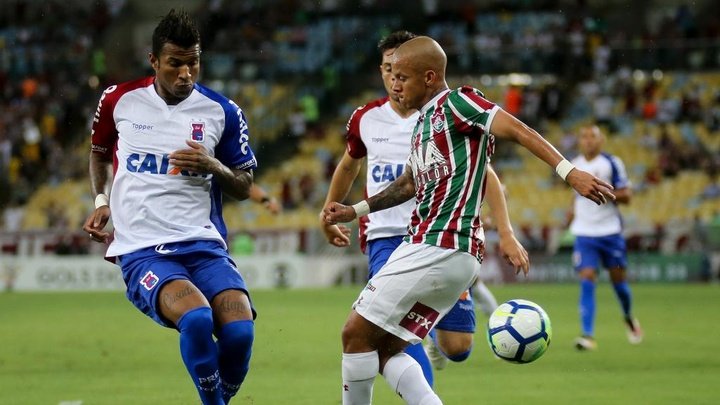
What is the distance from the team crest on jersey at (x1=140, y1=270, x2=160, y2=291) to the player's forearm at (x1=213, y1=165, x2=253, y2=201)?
0.69 m

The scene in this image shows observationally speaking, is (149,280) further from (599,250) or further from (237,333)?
(599,250)

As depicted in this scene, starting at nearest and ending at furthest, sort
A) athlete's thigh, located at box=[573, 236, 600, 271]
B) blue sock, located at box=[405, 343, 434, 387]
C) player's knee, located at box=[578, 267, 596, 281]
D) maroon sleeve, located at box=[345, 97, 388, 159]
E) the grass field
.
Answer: blue sock, located at box=[405, 343, 434, 387] → maroon sleeve, located at box=[345, 97, 388, 159] → the grass field → player's knee, located at box=[578, 267, 596, 281] → athlete's thigh, located at box=[573, 236, 600, 271]

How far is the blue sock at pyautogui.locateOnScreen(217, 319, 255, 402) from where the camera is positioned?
21.8 feet

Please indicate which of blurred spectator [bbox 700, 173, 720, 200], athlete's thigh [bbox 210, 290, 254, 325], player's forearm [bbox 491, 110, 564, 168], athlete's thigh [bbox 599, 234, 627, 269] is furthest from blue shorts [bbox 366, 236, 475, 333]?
blurred spectator [bbox 700, 173, 720, 200]

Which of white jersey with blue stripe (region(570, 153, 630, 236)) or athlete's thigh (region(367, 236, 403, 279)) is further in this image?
white jersey with blue stripe (region(570, 153, 630, 236))

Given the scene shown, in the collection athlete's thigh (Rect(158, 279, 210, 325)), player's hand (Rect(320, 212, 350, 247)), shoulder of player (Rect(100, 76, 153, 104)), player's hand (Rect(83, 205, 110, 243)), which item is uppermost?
shoulder of player (Rect(100, 76, 153, 104))

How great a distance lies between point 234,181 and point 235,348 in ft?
3.27

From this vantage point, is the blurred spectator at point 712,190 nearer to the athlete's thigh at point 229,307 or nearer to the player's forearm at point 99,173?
the player's forearm at point 99,173

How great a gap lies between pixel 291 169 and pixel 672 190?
10387 millimetres

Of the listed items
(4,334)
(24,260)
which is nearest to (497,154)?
(24,260)

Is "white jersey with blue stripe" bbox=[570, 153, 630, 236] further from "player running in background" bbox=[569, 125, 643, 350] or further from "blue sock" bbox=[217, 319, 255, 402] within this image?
"blue sock" bbox=[217, 319, 255, 402]

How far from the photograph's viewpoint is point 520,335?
274 inches

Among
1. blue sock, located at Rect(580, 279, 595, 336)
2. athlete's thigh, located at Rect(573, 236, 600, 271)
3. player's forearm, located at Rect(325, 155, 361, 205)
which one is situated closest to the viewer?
player's forearm, located at Rect(325, 155, 361, 205)

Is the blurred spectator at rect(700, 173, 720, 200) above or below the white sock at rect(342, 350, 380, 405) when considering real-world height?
below
